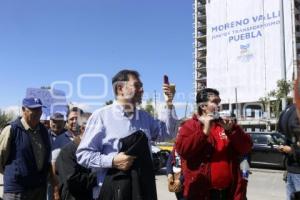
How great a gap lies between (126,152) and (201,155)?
929 millimetres

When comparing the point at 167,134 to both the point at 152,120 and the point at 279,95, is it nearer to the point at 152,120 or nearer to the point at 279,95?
the point at 152,120

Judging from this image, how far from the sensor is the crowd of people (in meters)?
3.64

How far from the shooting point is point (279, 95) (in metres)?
60.8

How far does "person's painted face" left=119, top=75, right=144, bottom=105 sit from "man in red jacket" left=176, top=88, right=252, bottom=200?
2.24 feet

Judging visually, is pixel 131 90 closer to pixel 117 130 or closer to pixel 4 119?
pixel 117 130

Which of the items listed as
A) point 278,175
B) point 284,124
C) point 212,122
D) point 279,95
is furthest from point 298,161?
point 279,95

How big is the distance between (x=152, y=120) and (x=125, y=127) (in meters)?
0.32

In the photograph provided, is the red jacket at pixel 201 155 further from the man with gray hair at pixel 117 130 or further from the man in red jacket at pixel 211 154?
the man with gray hair at pixel 117 130

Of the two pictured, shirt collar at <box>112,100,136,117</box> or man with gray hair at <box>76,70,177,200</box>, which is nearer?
man with gray hair at <box>76,70,177,200</box>

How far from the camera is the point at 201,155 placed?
14.1ft

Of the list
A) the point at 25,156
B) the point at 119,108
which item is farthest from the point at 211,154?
the point at 25,156

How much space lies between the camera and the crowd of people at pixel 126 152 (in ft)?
12.0

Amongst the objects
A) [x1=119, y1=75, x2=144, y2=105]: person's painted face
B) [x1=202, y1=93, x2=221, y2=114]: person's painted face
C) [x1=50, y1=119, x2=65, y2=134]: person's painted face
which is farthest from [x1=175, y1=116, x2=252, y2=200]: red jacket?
[x1=50, y1=119, x2=65, y2=134]: person's painted face

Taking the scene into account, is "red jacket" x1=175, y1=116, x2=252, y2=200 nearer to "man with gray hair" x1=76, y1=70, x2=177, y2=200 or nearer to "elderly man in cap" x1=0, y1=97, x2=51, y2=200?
"man with gray hair" x1=76, y1=70, x2=177, y2=200
